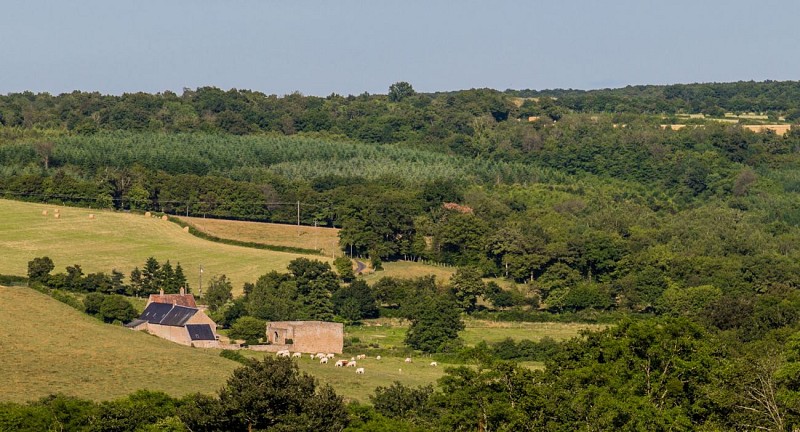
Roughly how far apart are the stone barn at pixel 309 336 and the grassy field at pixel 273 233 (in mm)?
Result: 28232

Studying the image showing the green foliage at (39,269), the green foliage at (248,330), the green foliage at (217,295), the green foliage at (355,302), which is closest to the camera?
the green foliage at (248,330)

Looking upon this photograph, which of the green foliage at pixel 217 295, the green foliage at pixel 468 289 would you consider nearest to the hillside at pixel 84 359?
the green foliage at pixel 217 295

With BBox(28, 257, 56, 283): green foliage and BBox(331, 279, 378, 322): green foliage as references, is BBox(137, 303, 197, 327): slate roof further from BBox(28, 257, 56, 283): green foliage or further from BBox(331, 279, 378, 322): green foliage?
BBox(331, 279, 378, 322): green foliage

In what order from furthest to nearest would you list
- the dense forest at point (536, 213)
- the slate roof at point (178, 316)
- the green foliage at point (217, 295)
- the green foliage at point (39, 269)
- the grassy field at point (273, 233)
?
the grassy field at point (273, 233), the green foliage at point (217, 295), the green foliage at point (39, 269), the slate roof at point (178, 316), the dense forest at point (536, 213)

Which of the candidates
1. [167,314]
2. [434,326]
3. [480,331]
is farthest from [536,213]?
[167,314]

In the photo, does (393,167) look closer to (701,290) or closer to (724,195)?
(724,195)

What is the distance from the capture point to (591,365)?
5750 cm

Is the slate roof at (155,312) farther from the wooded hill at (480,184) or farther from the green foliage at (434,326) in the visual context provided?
the wooded hill at (480,184)

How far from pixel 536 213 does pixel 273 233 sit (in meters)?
22.9

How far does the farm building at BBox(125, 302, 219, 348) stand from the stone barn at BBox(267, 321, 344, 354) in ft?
12.1

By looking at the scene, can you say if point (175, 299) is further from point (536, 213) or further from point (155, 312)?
point (536, 213)

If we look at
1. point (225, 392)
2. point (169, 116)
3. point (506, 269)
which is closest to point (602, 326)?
point (506, 269)

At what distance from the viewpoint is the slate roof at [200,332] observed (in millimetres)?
85625

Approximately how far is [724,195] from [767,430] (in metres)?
115
